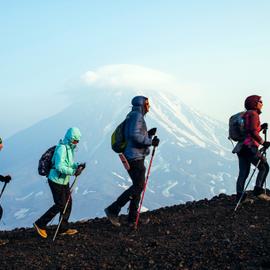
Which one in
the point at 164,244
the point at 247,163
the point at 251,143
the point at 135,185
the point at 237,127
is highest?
the point at 237,127

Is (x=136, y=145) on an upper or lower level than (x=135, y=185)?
upper

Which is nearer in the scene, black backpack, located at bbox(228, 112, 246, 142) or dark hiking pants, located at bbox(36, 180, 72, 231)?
dark hiking pants, located at bbox(36, 180, 72, 231)

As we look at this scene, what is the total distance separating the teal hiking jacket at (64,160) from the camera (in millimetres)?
11123

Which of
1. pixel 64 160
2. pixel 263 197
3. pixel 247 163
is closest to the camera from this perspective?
pixel 64 160

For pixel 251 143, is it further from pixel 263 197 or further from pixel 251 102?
pixel 263 197

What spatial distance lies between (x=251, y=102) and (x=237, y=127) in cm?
78

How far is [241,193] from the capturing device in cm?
1333

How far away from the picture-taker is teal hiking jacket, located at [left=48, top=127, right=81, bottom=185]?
11.1m

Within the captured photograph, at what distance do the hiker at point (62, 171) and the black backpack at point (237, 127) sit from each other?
4.35m

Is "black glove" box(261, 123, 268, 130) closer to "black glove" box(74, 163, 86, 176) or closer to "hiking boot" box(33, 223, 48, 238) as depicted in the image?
"black glove" box(74, 163, 86, 176)

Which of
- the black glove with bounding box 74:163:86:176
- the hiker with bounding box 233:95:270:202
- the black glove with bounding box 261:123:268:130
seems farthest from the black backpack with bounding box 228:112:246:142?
the black glove with bounding box 74:163:86:176

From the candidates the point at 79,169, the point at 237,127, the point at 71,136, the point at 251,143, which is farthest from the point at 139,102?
the point at 251,143

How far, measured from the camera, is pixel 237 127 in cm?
1299

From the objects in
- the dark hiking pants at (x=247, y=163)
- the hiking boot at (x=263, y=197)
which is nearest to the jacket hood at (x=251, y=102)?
the dark hiking pants at (x=247, y=163)
